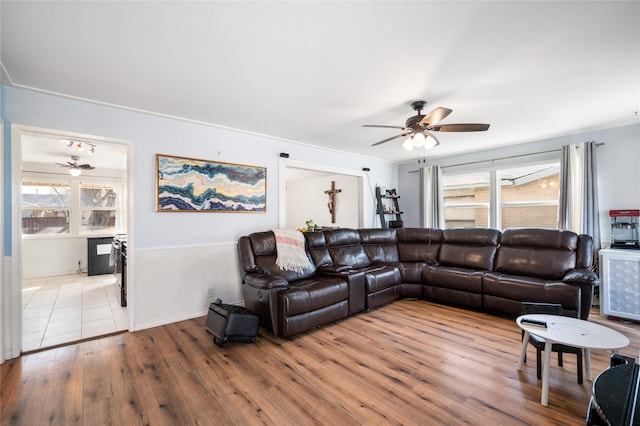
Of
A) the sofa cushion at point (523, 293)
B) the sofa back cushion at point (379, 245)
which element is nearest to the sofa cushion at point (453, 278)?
the sofa cushion at point (523, 293)

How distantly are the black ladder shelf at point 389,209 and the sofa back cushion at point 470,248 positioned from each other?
51.5 inches

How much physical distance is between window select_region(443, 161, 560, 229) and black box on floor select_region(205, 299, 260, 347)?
462cm

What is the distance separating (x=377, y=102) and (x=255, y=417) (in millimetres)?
2935

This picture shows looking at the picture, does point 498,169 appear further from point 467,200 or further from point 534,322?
point 534,322

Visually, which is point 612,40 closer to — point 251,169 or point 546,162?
point 546,162

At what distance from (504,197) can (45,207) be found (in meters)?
9.32

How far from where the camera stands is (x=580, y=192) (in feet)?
13.1

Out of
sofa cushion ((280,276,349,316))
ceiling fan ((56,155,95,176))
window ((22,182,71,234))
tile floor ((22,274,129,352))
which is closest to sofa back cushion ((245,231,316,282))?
sofa cushion ((280,276,349,316))

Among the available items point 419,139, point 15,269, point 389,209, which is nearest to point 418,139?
point 419,139

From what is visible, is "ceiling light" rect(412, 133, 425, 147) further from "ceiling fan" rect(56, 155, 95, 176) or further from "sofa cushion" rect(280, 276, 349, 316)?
"ceiling fan" rect(56, 155, 95, 176)

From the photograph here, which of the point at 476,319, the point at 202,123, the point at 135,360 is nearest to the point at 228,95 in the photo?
the point at 202,123

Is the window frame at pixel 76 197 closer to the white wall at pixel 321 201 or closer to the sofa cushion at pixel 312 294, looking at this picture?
the white wall at pixel 321 201

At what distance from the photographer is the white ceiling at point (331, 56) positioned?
1.66 meters

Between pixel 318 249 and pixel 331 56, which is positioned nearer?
pixel 331 56
